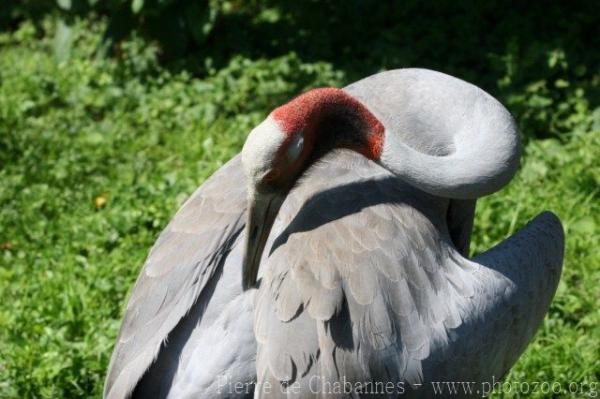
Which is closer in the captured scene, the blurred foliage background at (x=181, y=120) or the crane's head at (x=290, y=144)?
the crane's head at (x=290, y=144)

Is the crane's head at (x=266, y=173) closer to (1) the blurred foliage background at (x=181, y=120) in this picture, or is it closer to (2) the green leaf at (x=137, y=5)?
(1) the blurred foliage background at (x=181, y=120)

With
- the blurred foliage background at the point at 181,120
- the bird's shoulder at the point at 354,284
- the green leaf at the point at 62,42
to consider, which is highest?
the bird's shoulder at the point at 354,284

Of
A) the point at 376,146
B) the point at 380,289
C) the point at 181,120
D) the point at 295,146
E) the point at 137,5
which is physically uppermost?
the point at 295,146

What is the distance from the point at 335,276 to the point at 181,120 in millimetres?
3876

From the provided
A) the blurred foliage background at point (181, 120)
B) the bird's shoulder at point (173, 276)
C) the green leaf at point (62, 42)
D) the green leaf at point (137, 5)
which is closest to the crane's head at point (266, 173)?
the bird's shoulder at point (173, 276)

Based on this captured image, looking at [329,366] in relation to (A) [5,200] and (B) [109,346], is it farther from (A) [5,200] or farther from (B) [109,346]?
(A) [5,200]

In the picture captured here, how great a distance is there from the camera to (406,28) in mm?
8266

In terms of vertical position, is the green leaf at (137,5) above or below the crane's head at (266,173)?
below

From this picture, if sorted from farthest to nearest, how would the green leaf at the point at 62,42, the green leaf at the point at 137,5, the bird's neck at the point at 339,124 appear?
the green leaf at the point at 62,42, the green leaf at the point at 137,5, the bird's neck at the point at 339,124

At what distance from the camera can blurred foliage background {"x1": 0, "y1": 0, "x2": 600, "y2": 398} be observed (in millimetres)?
5078

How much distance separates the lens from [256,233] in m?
3.64

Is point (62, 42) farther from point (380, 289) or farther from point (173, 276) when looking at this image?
point (380, 289)

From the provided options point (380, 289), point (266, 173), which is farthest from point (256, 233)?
point (380, 289)

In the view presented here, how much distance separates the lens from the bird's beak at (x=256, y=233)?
3.61 m
